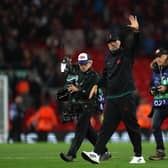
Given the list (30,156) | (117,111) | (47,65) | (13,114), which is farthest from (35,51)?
(117,111)

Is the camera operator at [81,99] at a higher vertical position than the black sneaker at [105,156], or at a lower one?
higher

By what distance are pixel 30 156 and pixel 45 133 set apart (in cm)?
1089

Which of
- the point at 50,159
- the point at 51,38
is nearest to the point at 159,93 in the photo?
the point at 50,159

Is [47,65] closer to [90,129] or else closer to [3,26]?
[3,26]

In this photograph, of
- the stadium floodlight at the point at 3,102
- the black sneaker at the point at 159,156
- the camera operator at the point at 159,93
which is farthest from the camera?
the stadium floodlight at the point at 3,102

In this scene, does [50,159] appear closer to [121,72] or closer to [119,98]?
[119,98]

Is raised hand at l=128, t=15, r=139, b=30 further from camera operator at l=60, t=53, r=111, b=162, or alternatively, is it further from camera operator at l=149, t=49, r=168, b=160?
camera operator at l=149, t=49, r=168, b=160

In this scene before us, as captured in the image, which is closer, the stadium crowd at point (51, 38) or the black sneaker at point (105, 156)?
the black sneaker at point (105, 156)

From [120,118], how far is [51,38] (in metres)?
18.9

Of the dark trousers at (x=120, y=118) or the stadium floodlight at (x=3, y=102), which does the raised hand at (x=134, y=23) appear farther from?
the stadium floodlight at (x=3, y=102)

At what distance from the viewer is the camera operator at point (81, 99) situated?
16.9 m

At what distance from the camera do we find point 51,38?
34.6m

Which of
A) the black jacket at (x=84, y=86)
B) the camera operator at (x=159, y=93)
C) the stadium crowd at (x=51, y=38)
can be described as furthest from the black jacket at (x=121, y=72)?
the stadium crowd at (x=51, y=38)

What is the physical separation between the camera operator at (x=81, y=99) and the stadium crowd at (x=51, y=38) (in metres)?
13.3
